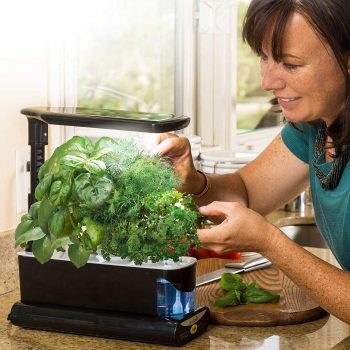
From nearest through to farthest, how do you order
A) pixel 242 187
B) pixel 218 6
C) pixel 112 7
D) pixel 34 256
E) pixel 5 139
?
pixel 34 256
pixel 5 139
pixel 242 187
pixel 112 7
pixel 218 6

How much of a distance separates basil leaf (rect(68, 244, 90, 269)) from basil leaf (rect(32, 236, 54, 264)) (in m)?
0.05

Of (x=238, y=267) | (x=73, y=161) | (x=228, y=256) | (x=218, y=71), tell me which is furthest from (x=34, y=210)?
(x=218, y=71)

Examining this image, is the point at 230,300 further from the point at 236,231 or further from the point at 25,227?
the point at 25,227

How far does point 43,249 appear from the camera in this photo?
173 cm

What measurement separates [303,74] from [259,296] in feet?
1.54

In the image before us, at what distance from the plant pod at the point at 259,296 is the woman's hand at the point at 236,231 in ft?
0.64

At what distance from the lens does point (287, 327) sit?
6.05 feet

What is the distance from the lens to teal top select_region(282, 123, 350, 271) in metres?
1.96

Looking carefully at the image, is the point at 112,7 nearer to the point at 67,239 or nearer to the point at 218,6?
the point at 218,6

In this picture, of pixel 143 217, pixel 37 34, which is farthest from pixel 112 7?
pixel 143 217

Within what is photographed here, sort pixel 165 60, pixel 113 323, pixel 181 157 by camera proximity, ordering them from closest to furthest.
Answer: pixel 113 323 < pixel 181 157 < pixel 165 60

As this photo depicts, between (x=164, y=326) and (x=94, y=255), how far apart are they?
0.63 feet

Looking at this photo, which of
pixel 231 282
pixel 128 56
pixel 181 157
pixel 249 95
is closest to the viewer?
pixel 231 282

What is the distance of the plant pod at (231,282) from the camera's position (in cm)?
197
